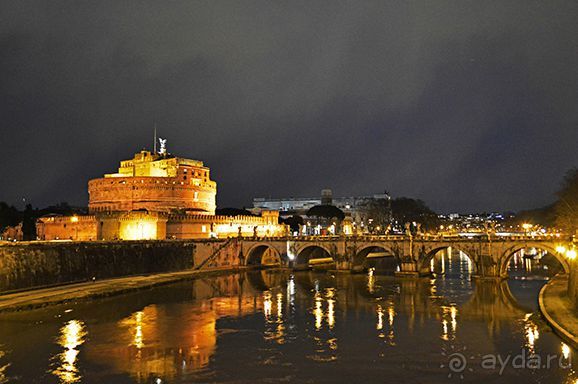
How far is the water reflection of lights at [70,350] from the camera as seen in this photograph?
62.2ft

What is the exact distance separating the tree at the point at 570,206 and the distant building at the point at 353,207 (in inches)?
1966

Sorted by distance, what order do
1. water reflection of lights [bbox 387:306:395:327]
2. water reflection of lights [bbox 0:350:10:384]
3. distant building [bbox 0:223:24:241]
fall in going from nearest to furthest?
water reflection of lights [bbox 0:350:10:384]
water reflection of lights [bbox 387:306:395:327]
distant building [bbox 0:223:24:241]

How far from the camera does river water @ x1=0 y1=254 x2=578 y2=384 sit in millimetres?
19156

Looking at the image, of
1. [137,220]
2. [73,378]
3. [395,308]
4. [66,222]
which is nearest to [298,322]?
[395,308]

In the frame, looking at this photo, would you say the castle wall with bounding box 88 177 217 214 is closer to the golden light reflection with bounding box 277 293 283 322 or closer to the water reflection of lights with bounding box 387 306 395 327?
the golden light reflection with bounding box 277 293 283 322

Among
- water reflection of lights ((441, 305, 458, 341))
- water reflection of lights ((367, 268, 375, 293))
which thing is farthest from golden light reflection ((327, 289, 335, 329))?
water reflection of lights ((441, 305, 458, 341))

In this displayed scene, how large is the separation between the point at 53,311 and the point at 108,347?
10.5m

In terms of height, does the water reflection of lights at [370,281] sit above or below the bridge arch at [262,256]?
below

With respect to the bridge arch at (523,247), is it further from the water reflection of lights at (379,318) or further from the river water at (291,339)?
the water reflection of lights at (379,318)

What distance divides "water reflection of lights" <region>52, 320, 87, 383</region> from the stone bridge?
107ft

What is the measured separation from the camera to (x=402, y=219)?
372 feet

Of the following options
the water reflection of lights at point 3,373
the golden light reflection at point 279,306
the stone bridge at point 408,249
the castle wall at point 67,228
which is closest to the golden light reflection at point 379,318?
the golden light reflection at point 279,306

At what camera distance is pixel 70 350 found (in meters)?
22.6

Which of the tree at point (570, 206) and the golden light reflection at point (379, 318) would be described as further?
the tree at point (570, 206)
